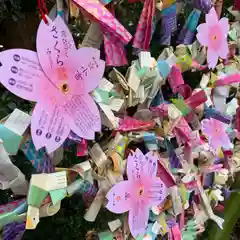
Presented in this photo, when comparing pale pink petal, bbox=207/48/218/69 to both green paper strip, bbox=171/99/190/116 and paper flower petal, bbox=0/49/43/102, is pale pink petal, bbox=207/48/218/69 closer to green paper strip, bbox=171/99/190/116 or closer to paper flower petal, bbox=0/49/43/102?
green paper strip, bbox=171/99/190/116

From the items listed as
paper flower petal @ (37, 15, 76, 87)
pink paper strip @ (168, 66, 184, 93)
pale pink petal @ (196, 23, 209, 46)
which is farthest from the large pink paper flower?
paper flower petal @ (37, 15, 76, 87)

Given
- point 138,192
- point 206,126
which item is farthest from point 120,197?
point 206,126

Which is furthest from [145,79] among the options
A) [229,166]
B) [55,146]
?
[229,166]

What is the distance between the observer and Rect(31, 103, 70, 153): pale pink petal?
544 millimetres

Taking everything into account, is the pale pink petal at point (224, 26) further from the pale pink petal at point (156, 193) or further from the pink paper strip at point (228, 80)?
the pale pink petal at point (156, 193)

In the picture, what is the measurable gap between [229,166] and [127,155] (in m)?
0.39

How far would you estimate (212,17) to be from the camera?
894 mm

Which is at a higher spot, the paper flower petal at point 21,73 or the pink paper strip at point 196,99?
the paper flower petal at point 21,73

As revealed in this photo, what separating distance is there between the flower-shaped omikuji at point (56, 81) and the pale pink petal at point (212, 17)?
34 cm

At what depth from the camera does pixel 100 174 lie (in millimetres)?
661

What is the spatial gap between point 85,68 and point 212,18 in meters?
0.38

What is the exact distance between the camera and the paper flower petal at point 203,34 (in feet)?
2.83

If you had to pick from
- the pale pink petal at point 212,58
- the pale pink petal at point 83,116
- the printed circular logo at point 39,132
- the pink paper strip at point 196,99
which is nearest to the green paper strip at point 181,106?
the pink paper strip at point 196,99

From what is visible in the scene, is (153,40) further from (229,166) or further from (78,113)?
(229,166)
